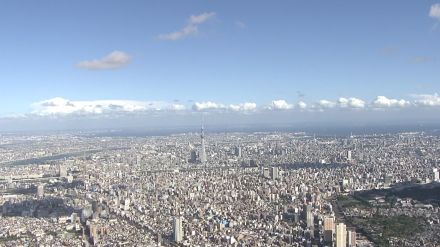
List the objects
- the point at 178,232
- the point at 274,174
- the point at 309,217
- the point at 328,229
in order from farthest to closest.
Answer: the point at 274,174, the point at 309,217, the point at 178,232, the point at 328,229

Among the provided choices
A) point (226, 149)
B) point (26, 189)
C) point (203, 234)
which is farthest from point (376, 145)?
point (203, 234)

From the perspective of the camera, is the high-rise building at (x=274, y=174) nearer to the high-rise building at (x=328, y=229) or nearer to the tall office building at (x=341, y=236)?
the high-rise building at (x=328, y=229)

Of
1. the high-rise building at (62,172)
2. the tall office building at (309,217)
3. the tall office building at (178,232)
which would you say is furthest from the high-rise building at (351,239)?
Answer: the high-rise building at (62,172)

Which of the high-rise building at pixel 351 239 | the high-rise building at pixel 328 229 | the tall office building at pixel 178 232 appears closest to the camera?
the high-rise building at pixel 351 239

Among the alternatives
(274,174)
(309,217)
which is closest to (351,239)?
(309,217)

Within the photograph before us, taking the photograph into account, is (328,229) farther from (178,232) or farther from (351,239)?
(178,232)

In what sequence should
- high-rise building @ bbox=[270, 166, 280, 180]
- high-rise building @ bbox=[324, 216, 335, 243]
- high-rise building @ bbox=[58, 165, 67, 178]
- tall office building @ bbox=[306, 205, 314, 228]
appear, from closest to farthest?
high-rise building @ bbox=[324, 216, 335, 243] → tall office building @ bbox=[306, 205, 314, 228] → high-rise building @ bbox=[270, 166, 280, 180] → high-rise building @ bbox=[58, 165, 67, 178]

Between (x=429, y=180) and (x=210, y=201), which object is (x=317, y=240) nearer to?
(x=210, y=201)

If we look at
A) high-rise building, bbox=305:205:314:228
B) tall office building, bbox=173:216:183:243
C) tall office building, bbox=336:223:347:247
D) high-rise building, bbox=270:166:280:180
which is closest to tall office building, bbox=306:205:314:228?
high-rise building, bbox=305:205:314:228

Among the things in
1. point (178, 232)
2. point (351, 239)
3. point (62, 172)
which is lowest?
point (178, 232)

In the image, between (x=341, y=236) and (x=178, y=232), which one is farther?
(x=178, y=232)

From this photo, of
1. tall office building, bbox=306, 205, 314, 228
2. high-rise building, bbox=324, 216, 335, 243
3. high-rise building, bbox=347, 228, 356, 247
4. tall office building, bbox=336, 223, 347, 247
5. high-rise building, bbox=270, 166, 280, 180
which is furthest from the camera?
high-rise building, bbox=270, 166, 280, 180

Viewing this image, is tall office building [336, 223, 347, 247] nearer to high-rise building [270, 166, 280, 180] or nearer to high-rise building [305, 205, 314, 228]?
high-rise building [305, 205, 314, 228]
